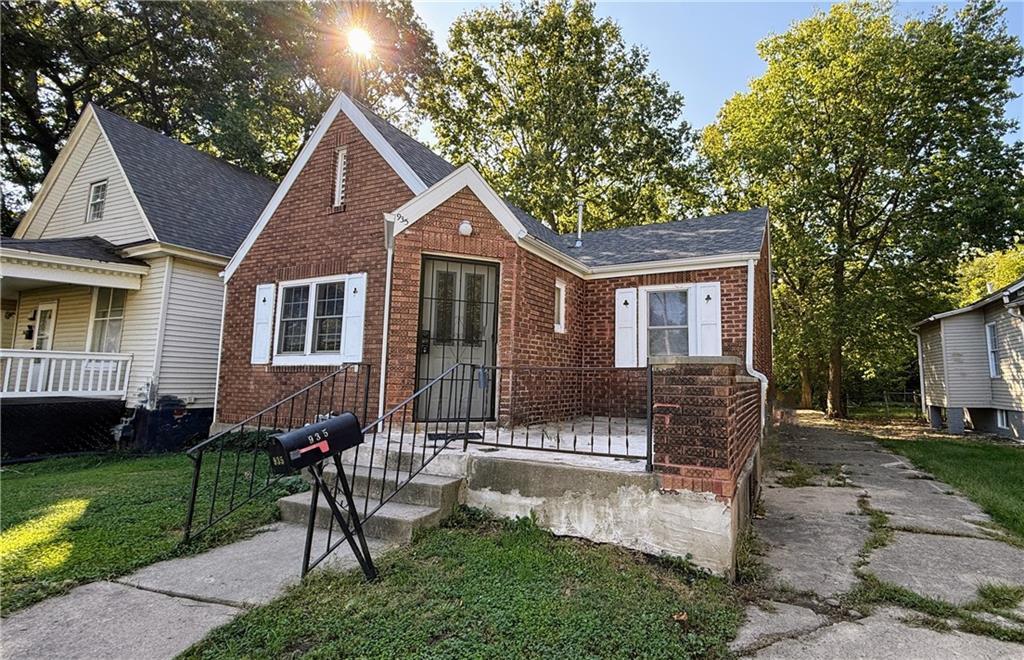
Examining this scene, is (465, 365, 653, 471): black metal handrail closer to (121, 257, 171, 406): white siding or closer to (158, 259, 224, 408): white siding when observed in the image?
(158, 259, 224, 408): white siding

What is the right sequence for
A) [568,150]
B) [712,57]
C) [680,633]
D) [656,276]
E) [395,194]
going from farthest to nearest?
[568,150], [712,57], [656,276], [395,194], [680,633]

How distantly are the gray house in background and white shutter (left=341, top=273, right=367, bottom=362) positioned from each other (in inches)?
558

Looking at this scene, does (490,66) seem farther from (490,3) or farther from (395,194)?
(395,194)

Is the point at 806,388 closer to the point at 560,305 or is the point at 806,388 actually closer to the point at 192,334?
the point at 560,305

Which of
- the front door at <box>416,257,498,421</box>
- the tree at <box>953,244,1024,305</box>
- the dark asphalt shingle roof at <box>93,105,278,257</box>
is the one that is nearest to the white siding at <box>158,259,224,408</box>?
the dark asphalt shingle roof at <box>93,105,278,257</box>

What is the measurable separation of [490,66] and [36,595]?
23.4 metres

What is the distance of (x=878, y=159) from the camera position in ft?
51.5

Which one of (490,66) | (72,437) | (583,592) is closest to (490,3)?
(490,66)

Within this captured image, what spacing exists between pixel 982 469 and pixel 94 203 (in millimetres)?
18284

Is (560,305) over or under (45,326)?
over

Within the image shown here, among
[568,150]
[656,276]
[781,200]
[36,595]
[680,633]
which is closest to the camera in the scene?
[680,633]

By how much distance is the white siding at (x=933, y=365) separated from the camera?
1505 cm

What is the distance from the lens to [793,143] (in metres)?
17.1

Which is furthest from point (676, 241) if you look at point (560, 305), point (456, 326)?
point (456, 326)
